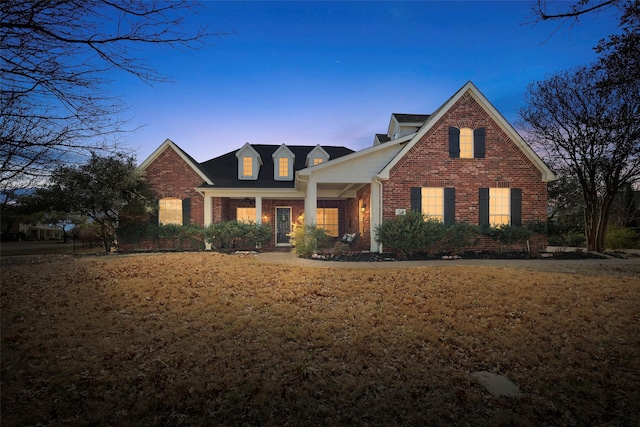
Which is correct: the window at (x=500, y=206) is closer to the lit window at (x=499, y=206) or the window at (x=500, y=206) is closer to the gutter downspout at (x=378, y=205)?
the lit window at (x=499, y=206)

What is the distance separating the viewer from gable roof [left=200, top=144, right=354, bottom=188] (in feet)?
59.0

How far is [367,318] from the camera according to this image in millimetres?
5398

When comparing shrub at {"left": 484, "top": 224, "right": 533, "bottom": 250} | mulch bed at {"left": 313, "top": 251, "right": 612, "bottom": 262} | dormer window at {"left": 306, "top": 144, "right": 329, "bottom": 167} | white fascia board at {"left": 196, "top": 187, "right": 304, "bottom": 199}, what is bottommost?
mulch bed at {"left": 313, "top": 251, "right": 612, "bottom": 262}

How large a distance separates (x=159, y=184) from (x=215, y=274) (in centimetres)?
1105

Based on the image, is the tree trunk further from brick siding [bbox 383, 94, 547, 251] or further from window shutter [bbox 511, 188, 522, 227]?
window shutter [bbox 511, 188, 522, 227]

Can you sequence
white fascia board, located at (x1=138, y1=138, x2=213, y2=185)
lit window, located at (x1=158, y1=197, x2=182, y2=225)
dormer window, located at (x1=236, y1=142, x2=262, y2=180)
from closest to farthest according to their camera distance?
white fascia board, located at (x1=138, y1=138, x2=213, y2=185), lit window, located at (x1=158, y1=197, x2=182, y2=225), dormer window, located at (x1=236, y1=142, x2=262, y2=180)

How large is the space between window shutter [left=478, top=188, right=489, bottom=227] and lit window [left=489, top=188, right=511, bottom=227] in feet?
0.82

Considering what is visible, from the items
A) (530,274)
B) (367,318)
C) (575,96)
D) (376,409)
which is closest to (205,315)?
(367,318)

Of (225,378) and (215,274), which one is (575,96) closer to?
(215,274)

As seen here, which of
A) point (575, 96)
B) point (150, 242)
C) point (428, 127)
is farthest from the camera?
point (150, 242)

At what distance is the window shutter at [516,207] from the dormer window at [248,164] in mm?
13157

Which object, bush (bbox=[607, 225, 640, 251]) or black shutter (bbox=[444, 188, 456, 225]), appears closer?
black shutter (bbox=[444, 188, 456, 225])

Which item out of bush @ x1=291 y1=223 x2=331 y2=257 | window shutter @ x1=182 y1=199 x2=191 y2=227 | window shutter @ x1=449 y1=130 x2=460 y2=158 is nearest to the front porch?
window shutter @ x1=182 y1=199 x2=191 y2=227

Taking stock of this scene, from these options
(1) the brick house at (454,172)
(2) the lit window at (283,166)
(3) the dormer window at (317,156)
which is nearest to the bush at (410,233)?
(1) the brick house at (454,172)
